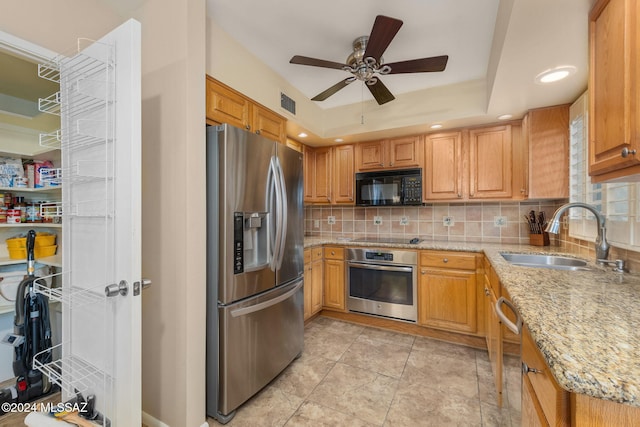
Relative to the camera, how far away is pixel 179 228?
4.76ft

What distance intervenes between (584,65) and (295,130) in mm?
2313

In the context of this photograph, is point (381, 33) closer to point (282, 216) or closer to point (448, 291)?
point (282, 216)

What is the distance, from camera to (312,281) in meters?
2.96

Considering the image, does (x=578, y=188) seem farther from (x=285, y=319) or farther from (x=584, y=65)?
(x=285, y=319)

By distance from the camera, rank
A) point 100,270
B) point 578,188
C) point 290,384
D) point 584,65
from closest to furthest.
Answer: point 100,270, point 584,65, point 290,384, point 578,188

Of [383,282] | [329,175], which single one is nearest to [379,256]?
[383,282]

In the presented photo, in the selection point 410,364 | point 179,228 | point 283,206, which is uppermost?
point 283,206

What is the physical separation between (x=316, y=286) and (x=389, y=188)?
139 centimetres

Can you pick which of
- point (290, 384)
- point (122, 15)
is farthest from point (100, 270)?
point (122, 15)

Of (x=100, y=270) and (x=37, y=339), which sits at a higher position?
(x=100, y=270)

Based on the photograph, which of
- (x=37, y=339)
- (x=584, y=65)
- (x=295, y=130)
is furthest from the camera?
(x=295, y=130)

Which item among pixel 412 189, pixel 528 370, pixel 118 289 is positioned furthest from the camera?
pixel 412 189

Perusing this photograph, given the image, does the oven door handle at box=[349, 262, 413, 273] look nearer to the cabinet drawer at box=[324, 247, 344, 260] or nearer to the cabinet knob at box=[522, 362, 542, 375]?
the cabinet drawer at box=[324, 247, 344, 260]

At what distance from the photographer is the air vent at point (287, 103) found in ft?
8.39
